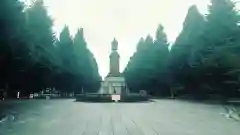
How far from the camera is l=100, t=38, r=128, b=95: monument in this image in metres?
89.2

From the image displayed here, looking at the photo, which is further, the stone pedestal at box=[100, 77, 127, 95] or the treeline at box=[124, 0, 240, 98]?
the stone pedestal at box=[100, 77, 127, 95]

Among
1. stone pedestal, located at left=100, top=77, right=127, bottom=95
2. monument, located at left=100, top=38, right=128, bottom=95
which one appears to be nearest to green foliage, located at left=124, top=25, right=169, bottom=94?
stone pedestal, located at left=100, top=77, right=127, bottom=95

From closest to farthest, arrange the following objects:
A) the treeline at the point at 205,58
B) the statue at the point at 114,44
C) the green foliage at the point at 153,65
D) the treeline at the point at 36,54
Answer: the treeline at the point at 36,54 < the treeline at the point at 205,58 < the green foliage at the point at 153,65 < the statue at the point at 114,44

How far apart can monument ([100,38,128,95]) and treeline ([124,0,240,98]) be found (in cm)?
1360

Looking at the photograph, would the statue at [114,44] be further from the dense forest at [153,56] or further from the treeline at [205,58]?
the treeline at [205,58]

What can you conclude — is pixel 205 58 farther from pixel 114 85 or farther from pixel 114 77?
pixel 114 77

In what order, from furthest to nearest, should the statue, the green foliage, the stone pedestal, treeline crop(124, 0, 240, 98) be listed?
1. the statue
2. the stone pedestal
3. the green foliage
4. treeline crop(124, 0, 240, 98)

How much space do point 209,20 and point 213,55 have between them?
4684 mm

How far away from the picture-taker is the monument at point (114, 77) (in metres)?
89.2

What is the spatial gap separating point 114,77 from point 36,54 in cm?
4365

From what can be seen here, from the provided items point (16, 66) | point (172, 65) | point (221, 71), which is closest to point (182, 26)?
point (172, 65)

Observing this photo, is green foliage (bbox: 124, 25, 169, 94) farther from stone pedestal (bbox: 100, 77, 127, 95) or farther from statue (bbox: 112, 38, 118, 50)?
statue (bbox: 112, 38, 118, 50)

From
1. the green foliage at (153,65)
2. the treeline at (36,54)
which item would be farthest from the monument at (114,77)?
the green foliage at (153,65)

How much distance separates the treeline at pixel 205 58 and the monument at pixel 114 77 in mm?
13604
